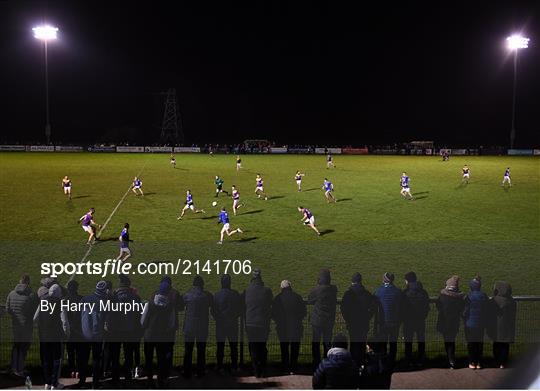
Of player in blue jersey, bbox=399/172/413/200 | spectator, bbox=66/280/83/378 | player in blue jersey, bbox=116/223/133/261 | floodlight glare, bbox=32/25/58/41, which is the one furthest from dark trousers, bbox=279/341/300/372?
floodlight glare, bbox=32/25/58/41

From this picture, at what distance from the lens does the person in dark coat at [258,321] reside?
29.2ft

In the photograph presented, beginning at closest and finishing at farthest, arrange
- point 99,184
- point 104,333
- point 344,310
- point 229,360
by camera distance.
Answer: point 104,333 < point 344,310 < point 229,360 < point 99,184

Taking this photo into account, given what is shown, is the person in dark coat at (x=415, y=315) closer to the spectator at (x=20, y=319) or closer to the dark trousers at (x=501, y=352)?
the dark trousers at (x=501, y=352)

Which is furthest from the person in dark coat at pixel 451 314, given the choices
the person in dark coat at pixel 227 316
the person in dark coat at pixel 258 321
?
the person in dark coat at pixel 227 316

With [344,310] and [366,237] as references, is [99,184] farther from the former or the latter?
[344,310]

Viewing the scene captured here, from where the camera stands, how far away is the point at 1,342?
9.50 meters

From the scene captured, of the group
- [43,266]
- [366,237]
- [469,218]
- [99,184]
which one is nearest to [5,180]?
[99,184]

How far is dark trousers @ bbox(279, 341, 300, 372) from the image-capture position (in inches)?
356

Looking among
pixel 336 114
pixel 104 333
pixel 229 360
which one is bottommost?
pixel 229 360

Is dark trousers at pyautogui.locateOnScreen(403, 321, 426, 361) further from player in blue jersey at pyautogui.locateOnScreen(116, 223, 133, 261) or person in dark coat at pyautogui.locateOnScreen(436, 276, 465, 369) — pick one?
player in blue jersey at pyautogui.locateOnScreen(116, 223, 133, 261)

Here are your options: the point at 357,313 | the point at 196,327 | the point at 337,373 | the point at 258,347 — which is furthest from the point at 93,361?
the point at 337,373

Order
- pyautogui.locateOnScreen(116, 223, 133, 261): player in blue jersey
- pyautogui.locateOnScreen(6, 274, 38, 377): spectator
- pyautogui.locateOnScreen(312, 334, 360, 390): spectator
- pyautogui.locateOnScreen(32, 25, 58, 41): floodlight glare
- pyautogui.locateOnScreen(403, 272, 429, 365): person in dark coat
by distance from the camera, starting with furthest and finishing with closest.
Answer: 1. pyautogui.locateOnScreen(32, 25, 58, 41): floodlight glare
2. pyautogui.locateOnScreen(116, 223, 133, 261): player in blue jersey
3. pyautogui.locateOnScreen(403, 272, 429, 365): person in dark coat
4. pyautogui.locateOnScreen(6, 274, 38, 377): spectator
5. pyautogui.locateOnScreen(312, 334, 360, 390): spectator

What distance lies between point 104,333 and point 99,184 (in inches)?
1179

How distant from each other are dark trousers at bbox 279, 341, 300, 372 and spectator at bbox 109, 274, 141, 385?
242cm
